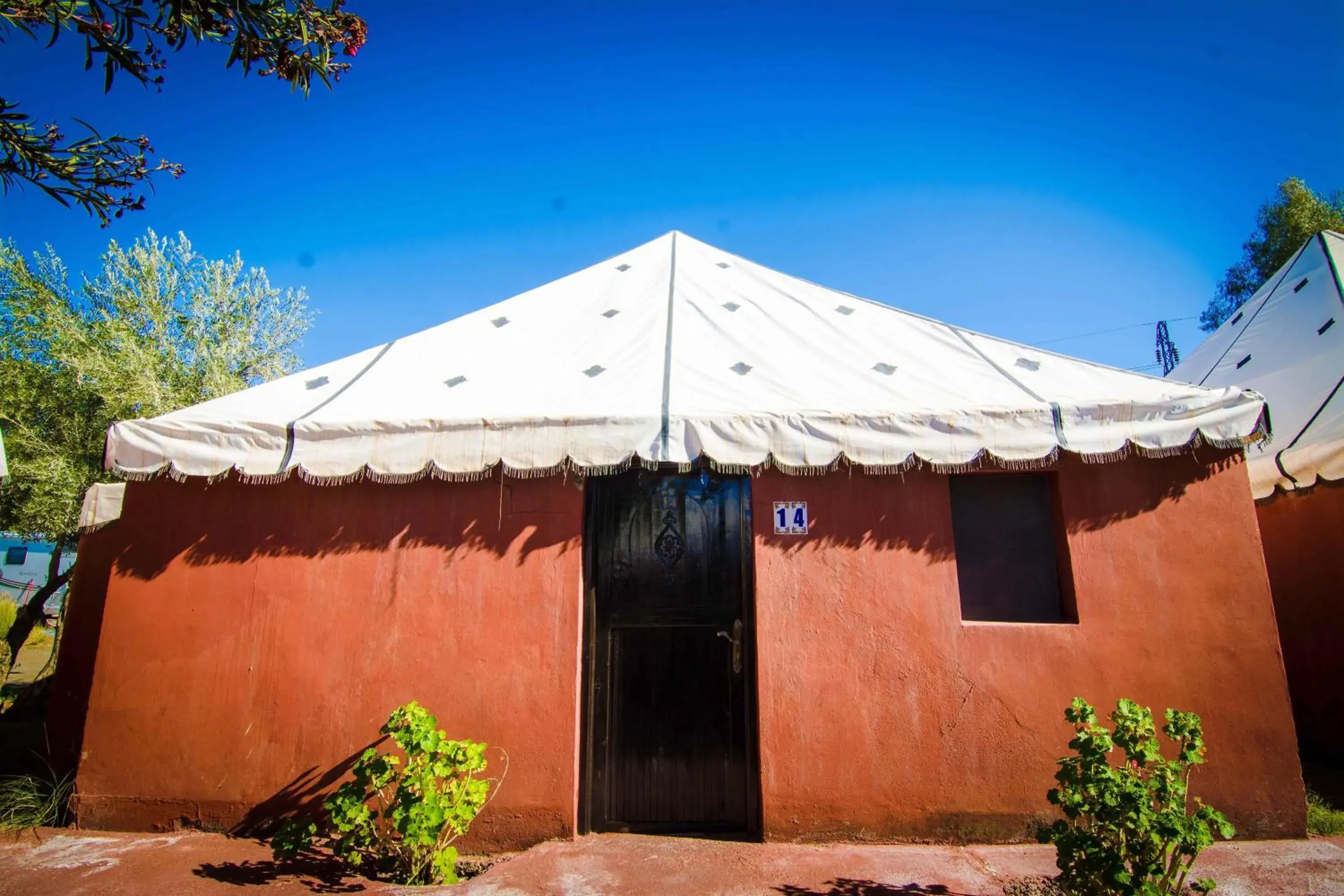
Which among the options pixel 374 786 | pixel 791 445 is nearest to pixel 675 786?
pixel 374 786

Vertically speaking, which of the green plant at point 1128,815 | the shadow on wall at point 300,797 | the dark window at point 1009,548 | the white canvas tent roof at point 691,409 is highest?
the white canvas tent roof at point 691,409

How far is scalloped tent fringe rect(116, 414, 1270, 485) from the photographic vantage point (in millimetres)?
4262

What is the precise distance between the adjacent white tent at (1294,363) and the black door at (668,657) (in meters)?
5.42

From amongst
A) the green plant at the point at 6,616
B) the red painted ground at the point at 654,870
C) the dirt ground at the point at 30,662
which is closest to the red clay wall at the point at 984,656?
the red painted ground at the point at 654,870

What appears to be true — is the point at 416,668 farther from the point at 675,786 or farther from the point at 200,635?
the point at 675,786

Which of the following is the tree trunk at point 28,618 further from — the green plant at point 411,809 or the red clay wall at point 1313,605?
the red clay wall at point 1313,605

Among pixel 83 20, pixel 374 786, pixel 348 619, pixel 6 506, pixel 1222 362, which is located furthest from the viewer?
pixel 6 506

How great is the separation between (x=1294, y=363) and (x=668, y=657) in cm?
838

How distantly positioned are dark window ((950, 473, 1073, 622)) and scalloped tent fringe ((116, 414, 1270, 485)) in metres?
0.30

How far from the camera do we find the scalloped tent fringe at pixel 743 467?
4.26 meters

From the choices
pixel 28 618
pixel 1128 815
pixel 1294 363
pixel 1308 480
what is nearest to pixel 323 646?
pixel 1128 815

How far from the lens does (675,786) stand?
14.7ft

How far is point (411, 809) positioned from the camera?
11.6ft

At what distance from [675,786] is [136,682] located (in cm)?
395
